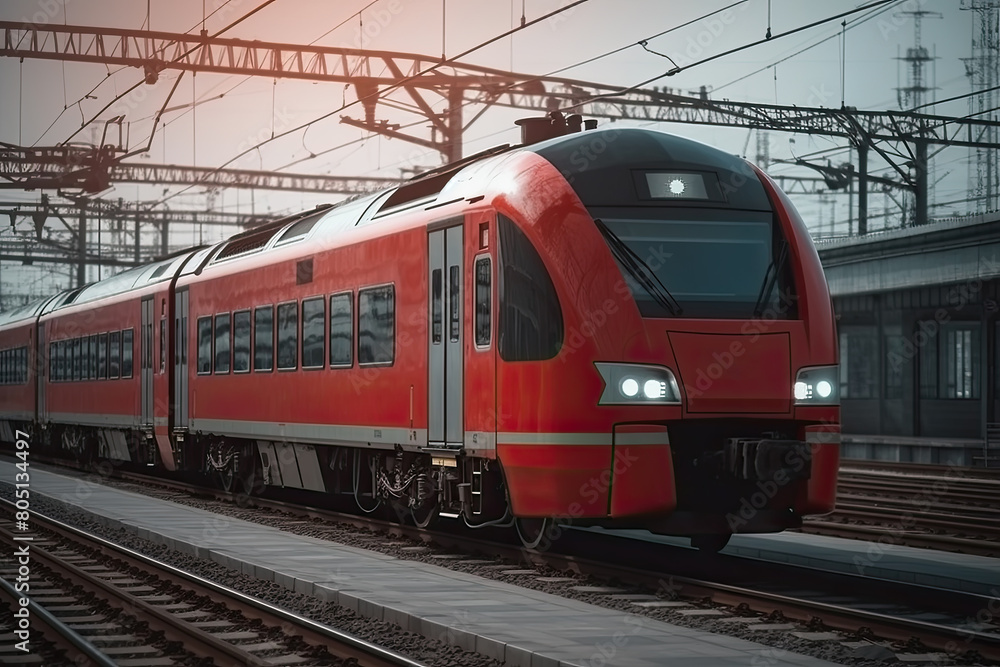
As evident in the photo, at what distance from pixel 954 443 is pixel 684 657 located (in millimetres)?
25840

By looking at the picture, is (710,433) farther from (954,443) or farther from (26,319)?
(26,319)

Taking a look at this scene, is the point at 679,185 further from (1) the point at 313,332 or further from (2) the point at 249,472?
(2) the point at 249,472

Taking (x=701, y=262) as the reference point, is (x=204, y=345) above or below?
below

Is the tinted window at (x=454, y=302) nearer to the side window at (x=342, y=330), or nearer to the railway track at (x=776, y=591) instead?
the railway track at (x=776, y=591)

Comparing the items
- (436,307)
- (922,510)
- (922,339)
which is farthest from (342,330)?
(922,339)

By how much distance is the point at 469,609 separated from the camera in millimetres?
9773

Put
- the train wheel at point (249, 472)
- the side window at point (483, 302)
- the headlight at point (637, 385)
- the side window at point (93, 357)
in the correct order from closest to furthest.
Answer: the headlight at point (637, 385)
the side window at point (483, 302)
the train wheel at point (249, 472)
the side window at point (93, 357)

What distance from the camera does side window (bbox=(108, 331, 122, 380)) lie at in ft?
88.7

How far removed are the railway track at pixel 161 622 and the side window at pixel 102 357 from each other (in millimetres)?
14034

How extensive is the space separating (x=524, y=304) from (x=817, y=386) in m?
2.60

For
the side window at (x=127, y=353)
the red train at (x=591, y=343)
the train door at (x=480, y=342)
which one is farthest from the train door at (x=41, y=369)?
the train door at (x=480, y=342)

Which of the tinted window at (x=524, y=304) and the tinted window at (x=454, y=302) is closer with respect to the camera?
A: the tinted window at (x=524, y=304)

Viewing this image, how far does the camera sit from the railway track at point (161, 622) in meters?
8.94

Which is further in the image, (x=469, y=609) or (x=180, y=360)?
(x=180, y=360)
